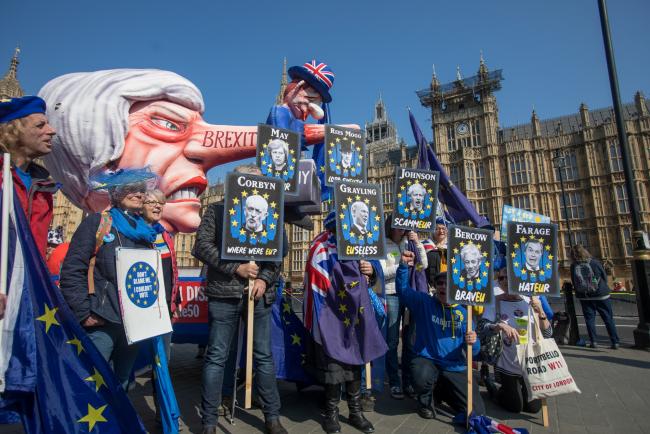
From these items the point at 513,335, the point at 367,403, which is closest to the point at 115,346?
the point at 367,403

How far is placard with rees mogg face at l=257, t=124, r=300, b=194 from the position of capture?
3537 mm

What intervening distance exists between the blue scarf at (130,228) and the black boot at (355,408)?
182 cm

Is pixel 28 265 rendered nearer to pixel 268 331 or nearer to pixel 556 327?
pixel 268 331

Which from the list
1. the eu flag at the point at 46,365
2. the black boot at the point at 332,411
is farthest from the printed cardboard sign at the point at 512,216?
the eu flag at the point at 46,365

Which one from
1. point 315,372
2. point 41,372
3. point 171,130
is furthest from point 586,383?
point 171,130

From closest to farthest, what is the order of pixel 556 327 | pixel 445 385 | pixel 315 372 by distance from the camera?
pixel 315 372, pixel 445 385, pixel 556 327

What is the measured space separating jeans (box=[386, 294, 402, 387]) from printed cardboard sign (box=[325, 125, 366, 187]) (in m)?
1.41

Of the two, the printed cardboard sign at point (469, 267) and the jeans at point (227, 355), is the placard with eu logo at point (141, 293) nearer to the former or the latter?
the jeans at point (227, 355)

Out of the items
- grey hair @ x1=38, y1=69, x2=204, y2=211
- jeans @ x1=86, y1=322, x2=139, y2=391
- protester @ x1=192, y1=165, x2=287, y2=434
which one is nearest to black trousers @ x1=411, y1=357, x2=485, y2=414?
protester @ x1=192, y1=165, x2=287, y2=434

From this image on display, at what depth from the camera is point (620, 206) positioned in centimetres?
2817

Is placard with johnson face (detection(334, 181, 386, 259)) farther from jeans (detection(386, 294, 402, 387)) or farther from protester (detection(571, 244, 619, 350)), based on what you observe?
protester (detection(571, 244, 619, 350))

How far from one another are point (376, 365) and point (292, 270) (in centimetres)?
3818

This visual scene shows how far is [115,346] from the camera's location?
2.34m

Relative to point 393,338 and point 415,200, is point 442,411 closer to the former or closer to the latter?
point 393,338
